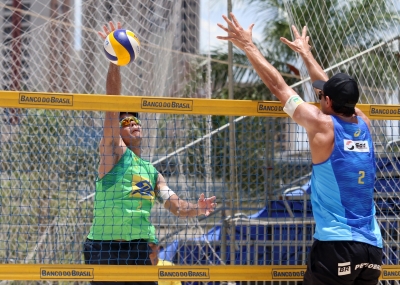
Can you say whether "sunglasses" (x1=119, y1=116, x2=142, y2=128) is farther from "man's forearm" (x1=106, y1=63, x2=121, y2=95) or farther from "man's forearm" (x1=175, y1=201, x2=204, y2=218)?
"man's forearm" (x1=175, y1=201, x2=204, y2=218)

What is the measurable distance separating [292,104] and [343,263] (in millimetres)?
1124

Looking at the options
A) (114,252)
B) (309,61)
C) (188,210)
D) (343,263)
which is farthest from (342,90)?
(114,252)

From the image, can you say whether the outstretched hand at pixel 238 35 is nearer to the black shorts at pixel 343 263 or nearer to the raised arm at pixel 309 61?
the raised arm at pixel 309 61

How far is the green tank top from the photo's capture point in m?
5.14

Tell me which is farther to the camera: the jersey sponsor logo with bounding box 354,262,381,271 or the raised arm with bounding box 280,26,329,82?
the raised arm with bounding box 280,26,329,82

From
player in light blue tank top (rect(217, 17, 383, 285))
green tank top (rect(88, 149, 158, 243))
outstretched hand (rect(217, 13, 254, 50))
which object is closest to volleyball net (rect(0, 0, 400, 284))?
green tank top (rect(88, 149, 158, 243))

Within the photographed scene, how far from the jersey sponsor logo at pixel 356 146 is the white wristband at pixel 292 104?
41 centimetres

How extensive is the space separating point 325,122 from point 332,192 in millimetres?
466

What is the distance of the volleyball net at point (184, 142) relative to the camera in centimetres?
495

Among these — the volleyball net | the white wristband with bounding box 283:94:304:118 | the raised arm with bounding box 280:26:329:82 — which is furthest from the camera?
the raised arm with bounding box 280:26:329:82

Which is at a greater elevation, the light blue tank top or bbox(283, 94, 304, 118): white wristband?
bbox(283, 94, 304, 118): white wristband

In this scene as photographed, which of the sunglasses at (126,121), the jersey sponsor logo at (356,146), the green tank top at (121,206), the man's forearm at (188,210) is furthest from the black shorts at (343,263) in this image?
the sunglasses at (126,121)

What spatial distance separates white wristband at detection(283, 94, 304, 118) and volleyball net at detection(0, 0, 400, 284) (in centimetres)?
40

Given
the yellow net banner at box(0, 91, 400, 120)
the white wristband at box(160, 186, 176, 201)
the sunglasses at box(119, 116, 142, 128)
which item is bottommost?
the white wristband at box(160, 186, 176, 201)
